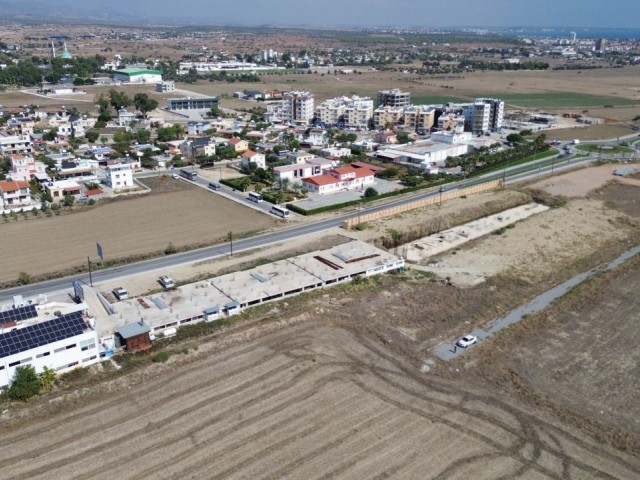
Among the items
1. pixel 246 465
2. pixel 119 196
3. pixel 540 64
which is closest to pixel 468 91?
pixel 540 64

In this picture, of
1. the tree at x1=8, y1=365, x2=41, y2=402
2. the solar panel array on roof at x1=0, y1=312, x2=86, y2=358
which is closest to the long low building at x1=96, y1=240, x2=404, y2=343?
the solar panel array on roof at x1=0, y1=312, x2=86, y2=358

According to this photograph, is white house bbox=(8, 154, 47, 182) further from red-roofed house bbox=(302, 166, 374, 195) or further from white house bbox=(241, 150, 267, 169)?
red-roofed house bbox=(302, 166, 374, 195)

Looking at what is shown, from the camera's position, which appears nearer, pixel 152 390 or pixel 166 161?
pixel 152 390

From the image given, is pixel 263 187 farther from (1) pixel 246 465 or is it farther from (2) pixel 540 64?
(2) pixel 540 64

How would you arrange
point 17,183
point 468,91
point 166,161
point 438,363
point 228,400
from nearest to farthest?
point 228,400
point 438,363
point 17,183
point 166,161
point 468,91

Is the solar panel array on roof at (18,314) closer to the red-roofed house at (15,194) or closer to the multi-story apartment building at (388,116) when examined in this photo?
the red-roofed house at (15,194)

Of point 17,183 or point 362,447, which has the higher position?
point 17,183
